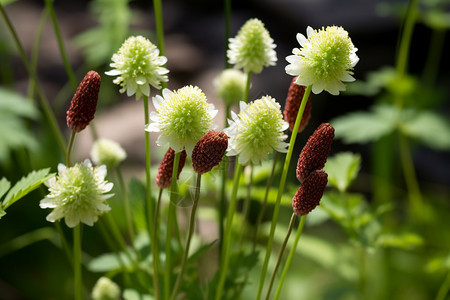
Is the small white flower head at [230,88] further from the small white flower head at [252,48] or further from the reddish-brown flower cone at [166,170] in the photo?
the reddish-brown flower cone at [166,170]

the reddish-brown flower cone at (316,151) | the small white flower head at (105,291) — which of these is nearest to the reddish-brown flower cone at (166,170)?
the reddish-brown flower cone at (316,151)

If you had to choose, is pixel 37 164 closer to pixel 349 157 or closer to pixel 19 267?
pixel 19 267

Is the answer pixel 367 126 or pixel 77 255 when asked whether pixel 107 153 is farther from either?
pixel 367 126

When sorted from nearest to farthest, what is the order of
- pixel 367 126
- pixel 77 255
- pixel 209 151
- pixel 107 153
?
pixel 209 151
pixel 77 255
pixel 107 153
pixel 367 126

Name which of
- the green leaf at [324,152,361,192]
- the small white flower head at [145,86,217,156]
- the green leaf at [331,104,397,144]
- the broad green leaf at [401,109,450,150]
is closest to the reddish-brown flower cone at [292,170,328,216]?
the small white flower head at [145,86,217,156]

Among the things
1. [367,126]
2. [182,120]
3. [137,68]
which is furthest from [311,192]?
[367,126]

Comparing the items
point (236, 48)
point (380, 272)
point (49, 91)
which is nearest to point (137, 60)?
point (236, 48)
